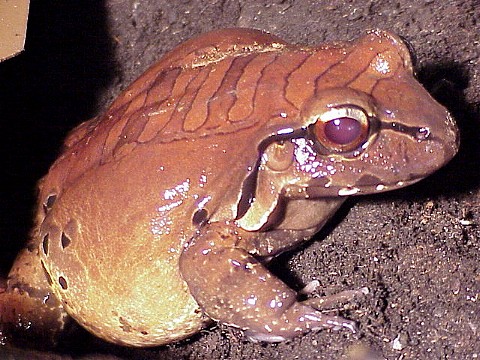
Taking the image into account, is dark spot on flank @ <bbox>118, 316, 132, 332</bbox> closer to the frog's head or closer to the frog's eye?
the frog's head

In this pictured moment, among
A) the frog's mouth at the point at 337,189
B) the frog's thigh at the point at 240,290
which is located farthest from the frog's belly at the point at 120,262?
the frog's mouth at the point at 337,189

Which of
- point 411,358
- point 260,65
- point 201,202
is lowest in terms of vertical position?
point 411,358

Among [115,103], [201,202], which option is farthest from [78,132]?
[201,202]

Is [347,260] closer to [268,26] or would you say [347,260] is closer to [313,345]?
[313,345]

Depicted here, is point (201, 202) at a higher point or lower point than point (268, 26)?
higher

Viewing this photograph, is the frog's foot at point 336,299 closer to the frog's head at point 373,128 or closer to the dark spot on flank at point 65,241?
the frog's head at point 373,128

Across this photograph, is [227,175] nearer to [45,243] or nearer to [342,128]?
[342,128]

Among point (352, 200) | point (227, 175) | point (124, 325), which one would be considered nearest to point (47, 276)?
point (124, 325)
